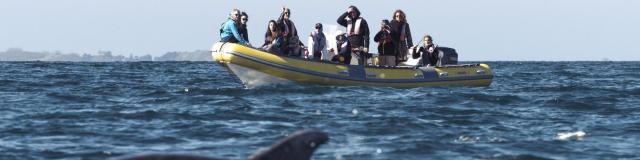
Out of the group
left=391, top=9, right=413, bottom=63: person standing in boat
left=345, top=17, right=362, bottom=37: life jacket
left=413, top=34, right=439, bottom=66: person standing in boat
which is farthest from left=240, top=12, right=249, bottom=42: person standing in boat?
left=413, top=34, right=439, bottom=66: person standing in boat

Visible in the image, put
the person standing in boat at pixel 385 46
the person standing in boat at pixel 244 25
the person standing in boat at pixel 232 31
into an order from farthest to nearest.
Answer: the person standing in boat at pixel 385 46 → the person standing in boat at pixel 244 25 → the person standing in boat at pixel 232 31

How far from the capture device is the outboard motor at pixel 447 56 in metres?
26.0

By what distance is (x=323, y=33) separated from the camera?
23.1 meters

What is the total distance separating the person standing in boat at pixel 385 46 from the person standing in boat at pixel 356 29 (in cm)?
37

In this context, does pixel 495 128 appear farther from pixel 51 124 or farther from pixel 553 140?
pixel 51 124

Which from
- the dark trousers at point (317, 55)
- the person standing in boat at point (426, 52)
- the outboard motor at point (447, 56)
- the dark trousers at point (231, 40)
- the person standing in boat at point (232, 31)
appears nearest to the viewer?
the person standing in boat at point (232, 31)

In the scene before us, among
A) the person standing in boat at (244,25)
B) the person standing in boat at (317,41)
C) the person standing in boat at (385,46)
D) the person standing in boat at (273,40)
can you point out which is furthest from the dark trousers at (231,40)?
the person standing in boat at (385,46)

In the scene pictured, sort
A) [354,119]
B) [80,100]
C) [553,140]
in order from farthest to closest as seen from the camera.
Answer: [80,100]
[354,119]
[553,140]

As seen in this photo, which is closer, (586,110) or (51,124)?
(51,124)

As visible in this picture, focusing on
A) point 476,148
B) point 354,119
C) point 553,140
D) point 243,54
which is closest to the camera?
point 476,148

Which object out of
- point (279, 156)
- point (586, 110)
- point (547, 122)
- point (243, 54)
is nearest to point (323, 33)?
point (243, 54)

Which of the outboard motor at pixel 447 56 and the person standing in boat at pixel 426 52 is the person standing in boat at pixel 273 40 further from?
the outboard motor at pixel 447 56

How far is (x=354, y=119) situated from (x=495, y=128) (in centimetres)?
212

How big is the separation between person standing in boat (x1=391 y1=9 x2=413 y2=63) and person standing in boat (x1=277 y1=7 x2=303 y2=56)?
2038mm
